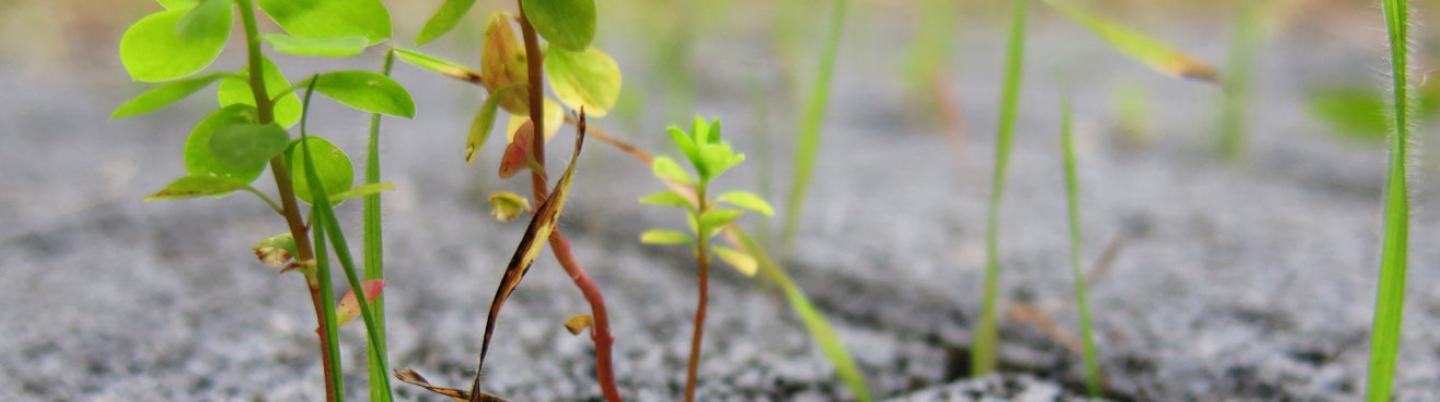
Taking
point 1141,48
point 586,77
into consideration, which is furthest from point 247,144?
point 1141,48

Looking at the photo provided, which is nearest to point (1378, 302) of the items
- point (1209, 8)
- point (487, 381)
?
point (487, 381)

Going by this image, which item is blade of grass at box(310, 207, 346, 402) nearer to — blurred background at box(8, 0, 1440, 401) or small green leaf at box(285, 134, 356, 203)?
small green leaf at box(285, 134, 356, 203)

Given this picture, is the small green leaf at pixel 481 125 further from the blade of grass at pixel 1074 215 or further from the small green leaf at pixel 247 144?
the blade of grass at pixel 1074 215

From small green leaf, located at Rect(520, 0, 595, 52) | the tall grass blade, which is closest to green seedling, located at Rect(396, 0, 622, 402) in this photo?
small green leaf, located at Rect(520, 0, 595, 52)

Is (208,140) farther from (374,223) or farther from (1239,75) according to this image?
(1239,75)

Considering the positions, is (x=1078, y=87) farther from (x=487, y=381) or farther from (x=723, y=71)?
(x=487, y=381)

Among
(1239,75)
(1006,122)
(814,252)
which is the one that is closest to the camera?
(1006,122)

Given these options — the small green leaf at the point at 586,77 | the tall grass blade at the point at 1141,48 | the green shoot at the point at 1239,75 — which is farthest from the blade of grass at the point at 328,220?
the green shoot at the point at 1239,75

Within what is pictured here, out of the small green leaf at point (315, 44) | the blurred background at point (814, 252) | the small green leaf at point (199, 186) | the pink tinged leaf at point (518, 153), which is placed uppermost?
the small green leaf at point (315, 44)

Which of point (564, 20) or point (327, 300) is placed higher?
point (564, 20)
